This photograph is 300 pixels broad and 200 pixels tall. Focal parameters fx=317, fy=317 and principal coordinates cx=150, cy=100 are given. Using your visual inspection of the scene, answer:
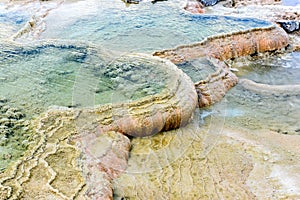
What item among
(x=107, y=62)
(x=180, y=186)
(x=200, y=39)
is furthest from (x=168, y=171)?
(x=200, y=39)

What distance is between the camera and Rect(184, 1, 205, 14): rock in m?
8.37

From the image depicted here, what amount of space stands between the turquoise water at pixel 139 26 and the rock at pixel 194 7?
0.74 feet

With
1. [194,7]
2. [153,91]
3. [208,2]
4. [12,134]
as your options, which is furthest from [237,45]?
[12,134]

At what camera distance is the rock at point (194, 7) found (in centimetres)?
837

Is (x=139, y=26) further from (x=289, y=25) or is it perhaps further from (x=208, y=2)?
(x=289, y=25)

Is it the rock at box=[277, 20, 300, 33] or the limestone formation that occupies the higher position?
the rock at box=[277, 20, 300, 33]

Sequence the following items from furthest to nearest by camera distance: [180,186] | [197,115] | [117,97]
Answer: [197,115] < [117,97] < [180,186]

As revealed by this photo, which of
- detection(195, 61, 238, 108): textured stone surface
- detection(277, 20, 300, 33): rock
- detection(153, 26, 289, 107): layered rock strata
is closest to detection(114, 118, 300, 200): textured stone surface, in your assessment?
detection(195, 61, 238, 108): textured stone surface

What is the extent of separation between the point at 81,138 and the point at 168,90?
141 cm

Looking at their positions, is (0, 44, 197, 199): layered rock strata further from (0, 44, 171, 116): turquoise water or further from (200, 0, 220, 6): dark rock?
(200, 0, 220, 6): dark rock

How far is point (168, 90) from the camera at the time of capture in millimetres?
4340

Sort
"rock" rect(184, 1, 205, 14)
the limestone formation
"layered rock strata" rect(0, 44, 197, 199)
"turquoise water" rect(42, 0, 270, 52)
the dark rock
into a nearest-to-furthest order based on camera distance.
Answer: "layered rock strata" rect(0, 44, 197, 199) < the limestone formation < "turquoise water" rect(42, 0, 270, 52) < "rock" rect(184, 1, 205, 14) < the dark rock

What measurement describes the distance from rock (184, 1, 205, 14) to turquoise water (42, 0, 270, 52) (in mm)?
225

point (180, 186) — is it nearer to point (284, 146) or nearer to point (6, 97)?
point (284, 146)
